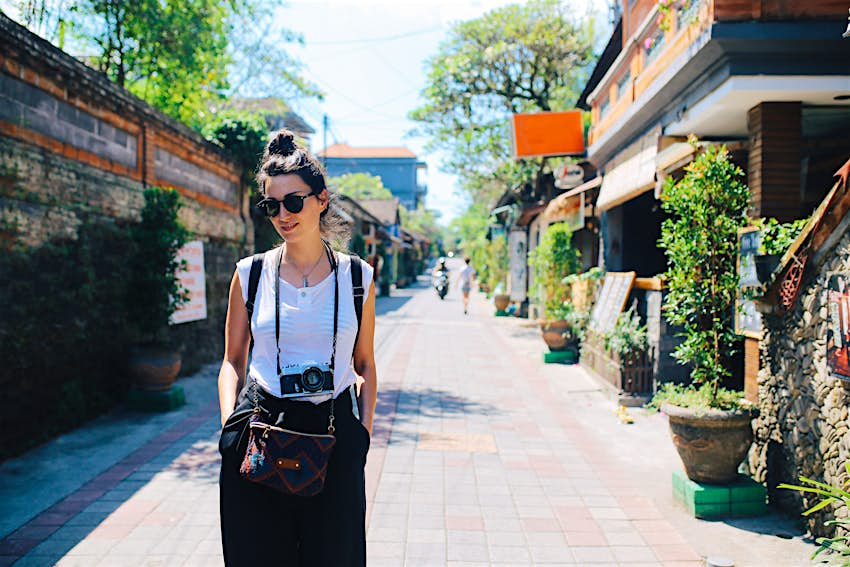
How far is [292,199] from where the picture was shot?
234 centimetres

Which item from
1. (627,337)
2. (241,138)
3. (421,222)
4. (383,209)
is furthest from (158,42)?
(421,222)

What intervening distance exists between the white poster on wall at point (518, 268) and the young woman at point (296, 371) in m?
17.3

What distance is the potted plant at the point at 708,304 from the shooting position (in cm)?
452

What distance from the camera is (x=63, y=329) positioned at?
6.21m

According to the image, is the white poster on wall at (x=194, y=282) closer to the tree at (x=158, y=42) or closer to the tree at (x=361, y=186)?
the tree at (x=158, y=42)

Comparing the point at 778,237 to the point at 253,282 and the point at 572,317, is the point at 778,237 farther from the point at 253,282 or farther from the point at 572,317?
the point at 572,317

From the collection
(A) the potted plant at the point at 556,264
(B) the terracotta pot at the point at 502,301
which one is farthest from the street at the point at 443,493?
(B) the terracotta pot at the point at 502,301

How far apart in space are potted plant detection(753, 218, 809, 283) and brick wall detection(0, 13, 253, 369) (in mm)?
5585

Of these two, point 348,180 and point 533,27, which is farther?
point 348,180

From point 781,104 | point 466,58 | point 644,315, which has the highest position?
point 466,58

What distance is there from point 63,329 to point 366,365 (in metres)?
4.85

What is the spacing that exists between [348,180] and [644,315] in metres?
54.6

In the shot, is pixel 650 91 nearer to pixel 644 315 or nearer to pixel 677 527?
pixel 644 315

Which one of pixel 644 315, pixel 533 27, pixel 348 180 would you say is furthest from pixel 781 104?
pixel 348 180
